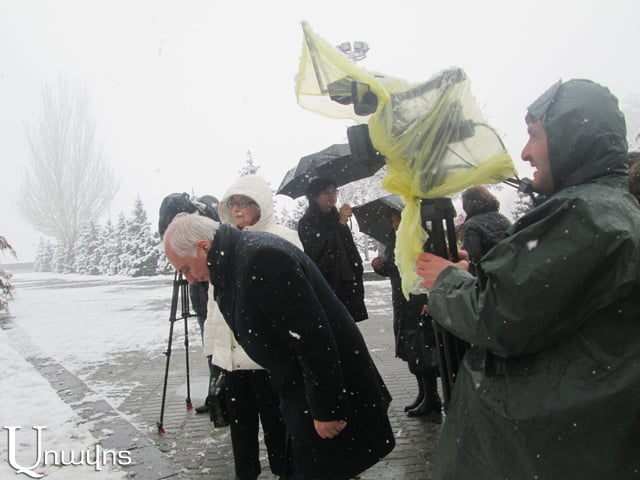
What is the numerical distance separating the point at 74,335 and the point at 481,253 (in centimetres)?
887

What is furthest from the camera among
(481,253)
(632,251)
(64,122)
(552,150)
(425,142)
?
(64,122)

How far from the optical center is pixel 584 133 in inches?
57.5

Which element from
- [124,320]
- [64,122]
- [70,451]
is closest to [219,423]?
[70,451]

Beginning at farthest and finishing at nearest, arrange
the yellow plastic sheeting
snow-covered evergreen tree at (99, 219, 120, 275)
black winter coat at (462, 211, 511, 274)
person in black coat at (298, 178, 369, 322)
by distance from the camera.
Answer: snow-covered evergreen tree at (99, 219, 120, 275) → person in black coat at (298, 178, 369, 322) → black winter coat at (462, 211, 511, 274) → the yellow plastic sheeting

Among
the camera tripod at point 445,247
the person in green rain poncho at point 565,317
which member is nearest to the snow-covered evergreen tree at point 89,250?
the camera tripod at point 445,247

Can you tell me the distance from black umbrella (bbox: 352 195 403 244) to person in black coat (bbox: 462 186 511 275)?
0.78 meters

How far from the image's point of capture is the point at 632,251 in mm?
1322

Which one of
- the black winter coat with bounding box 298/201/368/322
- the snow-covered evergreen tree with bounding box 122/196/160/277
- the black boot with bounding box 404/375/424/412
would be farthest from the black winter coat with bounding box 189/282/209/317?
the snow-covered evergreen tree with bounding box 122/196/160/277

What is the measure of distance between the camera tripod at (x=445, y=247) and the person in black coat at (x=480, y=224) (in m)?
1.98

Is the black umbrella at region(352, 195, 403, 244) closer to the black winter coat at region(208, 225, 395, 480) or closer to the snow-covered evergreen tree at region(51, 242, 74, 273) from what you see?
the black winter coat at region(208, 225, 395, 480)

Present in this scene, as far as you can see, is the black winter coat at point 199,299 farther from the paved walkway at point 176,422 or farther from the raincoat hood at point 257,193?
the raincoat hood at point 257,193

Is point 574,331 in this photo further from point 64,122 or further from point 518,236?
point 64,122

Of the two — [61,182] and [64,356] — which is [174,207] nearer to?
[64,356]

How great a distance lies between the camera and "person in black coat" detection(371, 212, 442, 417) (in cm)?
438
